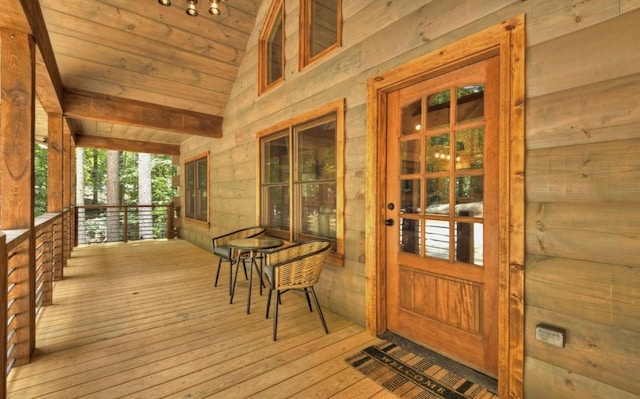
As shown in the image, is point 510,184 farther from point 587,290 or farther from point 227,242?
point 227,242

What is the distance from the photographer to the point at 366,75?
2389 millimetres

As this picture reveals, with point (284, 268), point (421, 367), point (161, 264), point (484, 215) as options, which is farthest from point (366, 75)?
point (161, 264)

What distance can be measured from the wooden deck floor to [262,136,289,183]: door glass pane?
133 cm

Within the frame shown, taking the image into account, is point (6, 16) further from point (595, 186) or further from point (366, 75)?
point (595, 186)

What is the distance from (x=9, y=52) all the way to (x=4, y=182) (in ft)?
2.60

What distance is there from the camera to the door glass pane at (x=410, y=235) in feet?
7.00

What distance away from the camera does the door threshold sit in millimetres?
1719

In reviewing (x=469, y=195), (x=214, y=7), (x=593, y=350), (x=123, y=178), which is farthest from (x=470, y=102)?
(x=123, y=178)

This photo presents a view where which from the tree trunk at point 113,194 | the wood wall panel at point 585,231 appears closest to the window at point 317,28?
the wood wall panel at point 585,231

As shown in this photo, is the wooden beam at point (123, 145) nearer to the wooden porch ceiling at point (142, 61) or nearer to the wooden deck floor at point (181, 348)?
the wooden porch ceiling at point (142, 61)

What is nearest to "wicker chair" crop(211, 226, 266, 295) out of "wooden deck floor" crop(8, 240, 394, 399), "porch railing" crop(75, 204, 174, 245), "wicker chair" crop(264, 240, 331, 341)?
"wooden deck floor" crop(8, 240, 394, 399)

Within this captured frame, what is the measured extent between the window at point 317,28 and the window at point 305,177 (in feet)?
2.12

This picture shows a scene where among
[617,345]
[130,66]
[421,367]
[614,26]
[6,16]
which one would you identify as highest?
[130,66]

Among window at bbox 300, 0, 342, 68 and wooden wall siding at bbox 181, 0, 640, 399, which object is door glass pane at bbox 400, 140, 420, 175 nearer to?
wooden wall siding at bbox 181, 0, 640, 399
